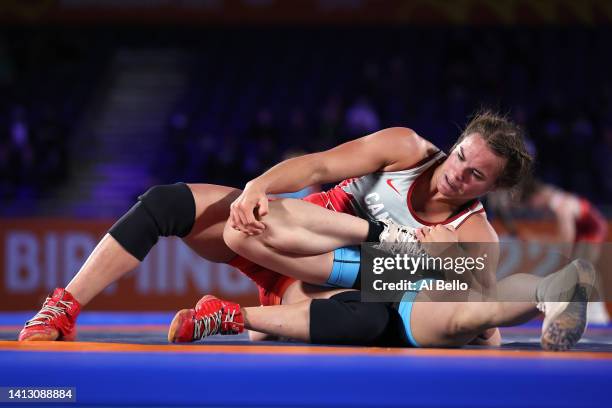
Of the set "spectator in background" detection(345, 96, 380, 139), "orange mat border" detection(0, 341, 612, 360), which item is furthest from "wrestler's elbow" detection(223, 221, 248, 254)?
"spectator in background" detection(345, 96, 380, 139)

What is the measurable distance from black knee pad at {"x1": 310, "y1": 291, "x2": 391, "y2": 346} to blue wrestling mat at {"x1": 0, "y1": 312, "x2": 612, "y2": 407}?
0.34m

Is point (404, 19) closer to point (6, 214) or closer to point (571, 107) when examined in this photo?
point (571, 107)

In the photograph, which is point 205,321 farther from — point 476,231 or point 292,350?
point 476,231

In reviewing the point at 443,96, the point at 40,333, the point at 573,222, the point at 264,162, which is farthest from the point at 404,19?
the point at 40,333

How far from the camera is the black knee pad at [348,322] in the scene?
7.04 feet

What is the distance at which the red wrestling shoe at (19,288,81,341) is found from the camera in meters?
2.14

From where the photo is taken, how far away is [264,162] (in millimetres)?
7496

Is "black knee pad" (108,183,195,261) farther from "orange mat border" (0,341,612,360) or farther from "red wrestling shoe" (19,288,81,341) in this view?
"orange mat border" (0,341,612,360)

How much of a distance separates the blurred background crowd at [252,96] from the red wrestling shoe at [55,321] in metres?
4.63

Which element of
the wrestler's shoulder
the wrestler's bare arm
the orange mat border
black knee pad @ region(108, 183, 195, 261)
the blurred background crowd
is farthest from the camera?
the blurred background crowd

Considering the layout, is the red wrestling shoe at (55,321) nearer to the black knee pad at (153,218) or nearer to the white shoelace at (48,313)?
the white shoelace at (48,313)

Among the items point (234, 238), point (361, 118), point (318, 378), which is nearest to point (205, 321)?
point (234, 238)

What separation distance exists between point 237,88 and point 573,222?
4712 mm

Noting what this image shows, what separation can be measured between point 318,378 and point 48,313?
2.99 feet
